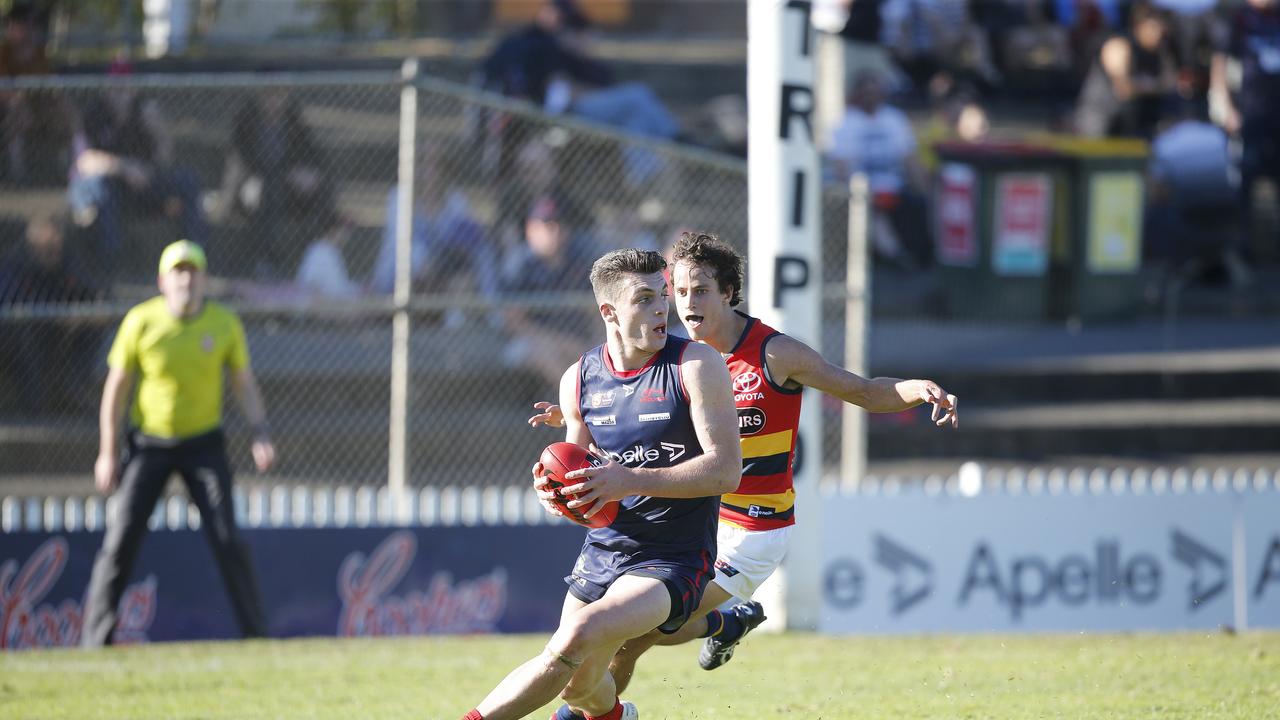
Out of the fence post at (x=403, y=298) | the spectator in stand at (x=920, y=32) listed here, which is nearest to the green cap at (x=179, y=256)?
the fence post at (x=403, y=298)

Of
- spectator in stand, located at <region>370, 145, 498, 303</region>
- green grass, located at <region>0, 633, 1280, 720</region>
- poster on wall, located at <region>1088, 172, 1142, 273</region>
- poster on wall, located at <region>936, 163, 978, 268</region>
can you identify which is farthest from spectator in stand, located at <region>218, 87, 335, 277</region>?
poster on wall, located at <region>1088, 172, 1142, 273</region>

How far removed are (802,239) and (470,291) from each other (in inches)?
143

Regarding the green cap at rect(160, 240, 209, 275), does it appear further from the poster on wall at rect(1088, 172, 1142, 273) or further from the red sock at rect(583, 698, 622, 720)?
the poster on wall at rect(1088, 172, 1142, 273)

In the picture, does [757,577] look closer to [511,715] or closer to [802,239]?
[511,715]

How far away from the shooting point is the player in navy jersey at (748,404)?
623 centimetres

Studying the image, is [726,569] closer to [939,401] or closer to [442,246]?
[939,401]

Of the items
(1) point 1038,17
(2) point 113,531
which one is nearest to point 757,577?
(2) point 113,531

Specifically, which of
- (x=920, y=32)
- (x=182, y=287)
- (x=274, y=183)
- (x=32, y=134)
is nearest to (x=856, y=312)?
(x=182, y=287)

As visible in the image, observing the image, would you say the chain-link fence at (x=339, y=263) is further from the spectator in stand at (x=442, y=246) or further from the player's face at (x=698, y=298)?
the player's face at (x=698, y=298)

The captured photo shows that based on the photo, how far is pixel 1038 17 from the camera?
19.1 meters

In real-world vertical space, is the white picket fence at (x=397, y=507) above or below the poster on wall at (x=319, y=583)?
above

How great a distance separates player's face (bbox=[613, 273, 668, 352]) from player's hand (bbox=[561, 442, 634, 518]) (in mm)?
487

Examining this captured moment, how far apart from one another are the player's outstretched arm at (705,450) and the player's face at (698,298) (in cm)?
71

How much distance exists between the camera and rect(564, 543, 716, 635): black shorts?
5.65 metres
